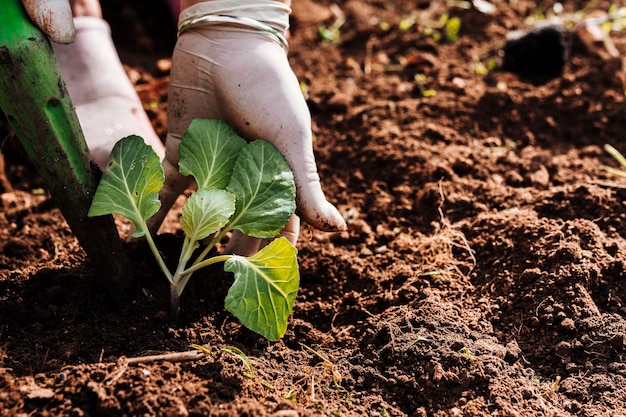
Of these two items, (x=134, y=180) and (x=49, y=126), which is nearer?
(x=49, y=126)

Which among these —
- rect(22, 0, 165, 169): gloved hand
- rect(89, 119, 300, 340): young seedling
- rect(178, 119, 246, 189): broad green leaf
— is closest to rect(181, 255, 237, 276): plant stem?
rect(89, 119, 300, 340): young seedling

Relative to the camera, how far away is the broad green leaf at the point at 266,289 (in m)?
1.65

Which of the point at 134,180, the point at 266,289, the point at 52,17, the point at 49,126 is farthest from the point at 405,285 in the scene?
the point at 52,17

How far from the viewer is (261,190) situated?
5.96 feet

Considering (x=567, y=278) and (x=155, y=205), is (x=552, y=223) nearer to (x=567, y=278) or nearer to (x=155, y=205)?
(x=567, y=278)

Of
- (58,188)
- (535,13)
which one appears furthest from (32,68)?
(535,13)

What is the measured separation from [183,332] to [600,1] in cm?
303

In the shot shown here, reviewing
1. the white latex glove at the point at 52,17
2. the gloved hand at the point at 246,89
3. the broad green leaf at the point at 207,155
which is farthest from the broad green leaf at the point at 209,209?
the white latex glove at the point at 52,17

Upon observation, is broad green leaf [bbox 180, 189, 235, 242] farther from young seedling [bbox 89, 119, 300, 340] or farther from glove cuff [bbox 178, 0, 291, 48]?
glove cuff [bbox 178, 0, 291, 48]

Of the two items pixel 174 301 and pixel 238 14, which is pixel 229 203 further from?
pixel 238 14

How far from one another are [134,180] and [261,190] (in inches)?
13.0

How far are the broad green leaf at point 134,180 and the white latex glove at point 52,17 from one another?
1.00ft

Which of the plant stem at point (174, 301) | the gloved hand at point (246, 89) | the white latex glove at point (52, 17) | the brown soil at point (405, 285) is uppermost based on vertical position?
the white latex glove at point (52, 17)

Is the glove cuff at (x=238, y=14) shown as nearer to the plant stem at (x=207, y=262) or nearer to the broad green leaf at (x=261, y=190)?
the broad green leaf at (x=261, y=190)
